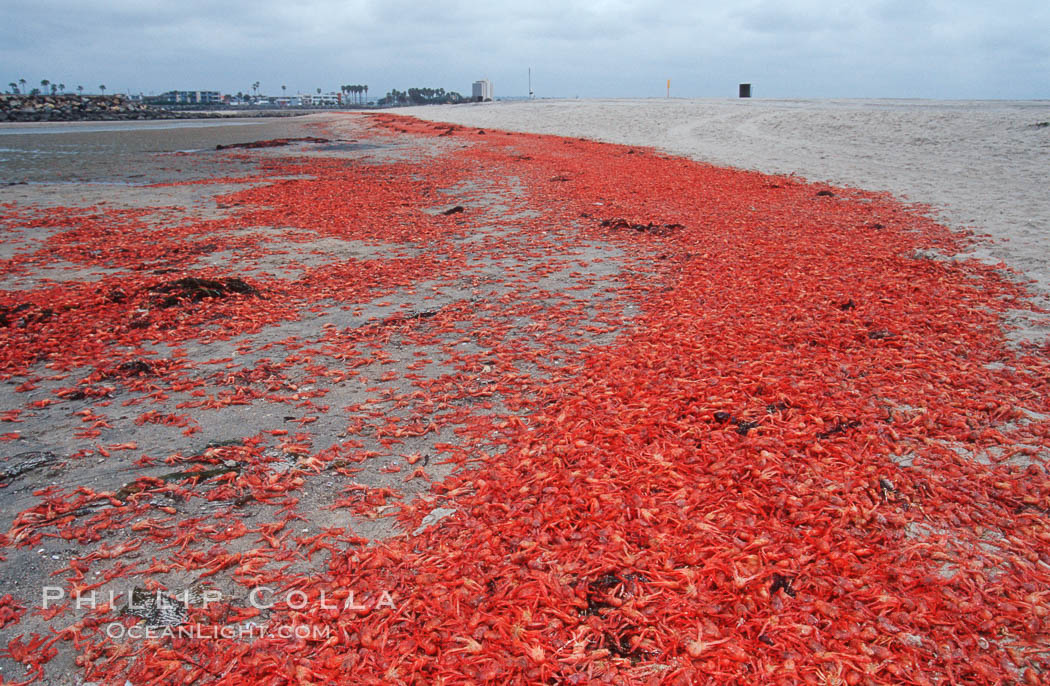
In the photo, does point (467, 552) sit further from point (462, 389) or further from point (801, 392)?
point (801, 392)

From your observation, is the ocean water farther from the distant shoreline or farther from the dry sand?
the distant shoreline

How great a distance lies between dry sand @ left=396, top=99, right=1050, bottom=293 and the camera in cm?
1213

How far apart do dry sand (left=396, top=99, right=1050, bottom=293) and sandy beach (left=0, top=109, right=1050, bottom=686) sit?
815 millimetres

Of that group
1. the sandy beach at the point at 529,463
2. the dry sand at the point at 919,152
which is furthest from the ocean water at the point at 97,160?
the dry sand at the point at 919,152

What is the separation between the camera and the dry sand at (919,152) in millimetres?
12133

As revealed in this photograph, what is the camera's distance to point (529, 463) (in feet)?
14.6

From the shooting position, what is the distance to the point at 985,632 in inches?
112

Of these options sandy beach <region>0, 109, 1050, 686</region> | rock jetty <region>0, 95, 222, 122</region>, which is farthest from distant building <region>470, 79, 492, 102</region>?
sandy beach <region>0, 109, 1050, 686</region>

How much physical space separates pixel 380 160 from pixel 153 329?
79.1 feet

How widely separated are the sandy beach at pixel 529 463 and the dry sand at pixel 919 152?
815 mm

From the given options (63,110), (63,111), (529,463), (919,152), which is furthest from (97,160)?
(63,110)

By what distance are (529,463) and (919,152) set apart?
26.0 meters

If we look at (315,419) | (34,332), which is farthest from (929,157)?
(34,332)

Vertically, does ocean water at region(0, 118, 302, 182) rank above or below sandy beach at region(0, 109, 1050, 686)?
above
